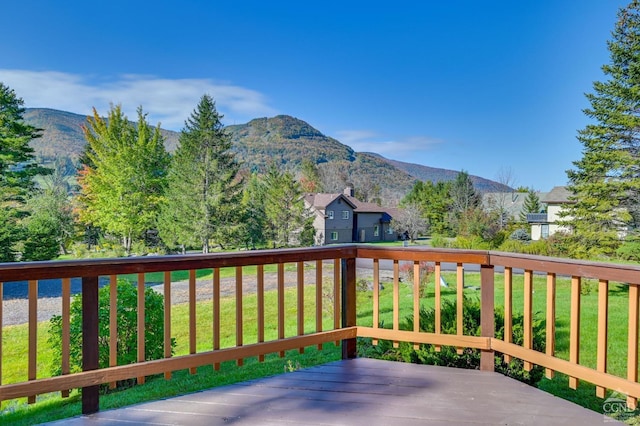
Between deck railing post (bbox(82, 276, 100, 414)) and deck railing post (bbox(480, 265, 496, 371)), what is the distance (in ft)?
7.64

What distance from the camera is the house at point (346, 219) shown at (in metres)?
27.8

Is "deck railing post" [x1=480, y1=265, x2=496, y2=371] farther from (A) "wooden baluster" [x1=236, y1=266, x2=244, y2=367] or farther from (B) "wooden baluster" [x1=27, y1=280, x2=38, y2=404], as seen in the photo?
(B) "wooden baluster" [x1=27, y1=280, x2=38, y2=404]

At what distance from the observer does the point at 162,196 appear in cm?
2191

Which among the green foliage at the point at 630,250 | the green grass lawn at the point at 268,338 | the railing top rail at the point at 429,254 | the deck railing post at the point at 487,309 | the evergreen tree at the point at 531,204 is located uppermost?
the evergreen tree at the point at 531,204

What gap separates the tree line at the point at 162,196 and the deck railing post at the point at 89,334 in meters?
17.8

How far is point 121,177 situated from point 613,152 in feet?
67.7

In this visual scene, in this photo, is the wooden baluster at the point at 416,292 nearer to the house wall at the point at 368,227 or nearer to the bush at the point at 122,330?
the bush at the point at 122,330

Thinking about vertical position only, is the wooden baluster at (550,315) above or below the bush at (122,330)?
above

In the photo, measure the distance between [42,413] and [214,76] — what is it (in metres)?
22.2

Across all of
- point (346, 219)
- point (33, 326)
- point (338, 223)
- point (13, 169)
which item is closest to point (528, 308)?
point (33, 326)

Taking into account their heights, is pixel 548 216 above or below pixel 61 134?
below

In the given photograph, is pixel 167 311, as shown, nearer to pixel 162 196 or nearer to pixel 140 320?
pixel 140 320

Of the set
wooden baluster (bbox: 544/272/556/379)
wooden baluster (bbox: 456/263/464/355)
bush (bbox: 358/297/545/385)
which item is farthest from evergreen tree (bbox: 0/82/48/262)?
wooden baluster (bbox: 544/272/556/379)

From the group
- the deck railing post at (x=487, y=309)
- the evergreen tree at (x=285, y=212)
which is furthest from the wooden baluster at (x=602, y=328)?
the evergreen tree at (x=285, y=212)
